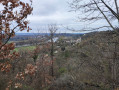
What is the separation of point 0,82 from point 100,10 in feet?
20.3

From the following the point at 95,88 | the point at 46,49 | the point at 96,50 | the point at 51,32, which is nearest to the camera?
the point at 96,50

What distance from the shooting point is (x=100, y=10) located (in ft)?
15.6

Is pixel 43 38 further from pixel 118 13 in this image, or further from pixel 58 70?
pixel 118 13

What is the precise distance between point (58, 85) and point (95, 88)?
11.5 feet

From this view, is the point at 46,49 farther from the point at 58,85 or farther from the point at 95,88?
the point at 95,88

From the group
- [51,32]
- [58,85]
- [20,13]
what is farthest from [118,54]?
[51,32]

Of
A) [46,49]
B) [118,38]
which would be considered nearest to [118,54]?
[118,38]

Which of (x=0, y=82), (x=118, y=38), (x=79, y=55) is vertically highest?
(x=118, y=38)

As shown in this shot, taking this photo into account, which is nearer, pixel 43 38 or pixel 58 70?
pixel 43 38

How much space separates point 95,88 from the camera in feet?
35.5

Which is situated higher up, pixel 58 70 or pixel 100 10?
pixel 100 10

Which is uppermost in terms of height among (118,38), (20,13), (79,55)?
(20,13)

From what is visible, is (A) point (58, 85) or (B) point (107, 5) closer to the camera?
(B) point (107, 5)

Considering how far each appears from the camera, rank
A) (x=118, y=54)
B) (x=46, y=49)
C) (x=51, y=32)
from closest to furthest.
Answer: (x=118, y=54) → (x=46, y=49) → (x=51, y=32)
